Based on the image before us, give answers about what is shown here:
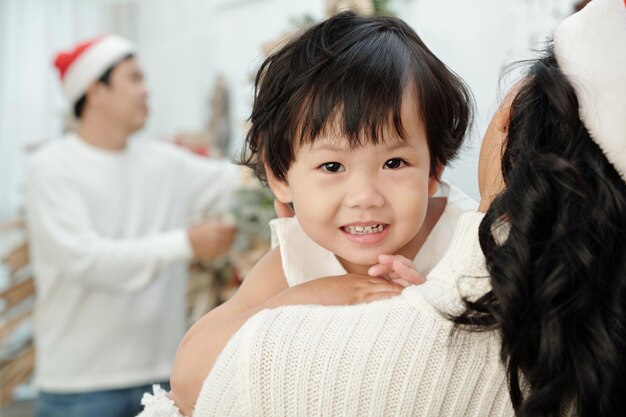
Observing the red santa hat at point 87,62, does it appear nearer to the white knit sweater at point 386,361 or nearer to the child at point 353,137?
the child at point 353,137

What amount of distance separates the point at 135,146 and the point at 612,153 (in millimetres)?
2257

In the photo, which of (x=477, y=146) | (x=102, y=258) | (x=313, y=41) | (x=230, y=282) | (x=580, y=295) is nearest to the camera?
(x=580, y=295)

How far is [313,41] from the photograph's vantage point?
3.54 ft

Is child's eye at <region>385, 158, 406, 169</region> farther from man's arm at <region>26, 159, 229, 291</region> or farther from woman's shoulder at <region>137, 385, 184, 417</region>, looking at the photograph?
man's arm at <region>26, 159, 229, 291</region>

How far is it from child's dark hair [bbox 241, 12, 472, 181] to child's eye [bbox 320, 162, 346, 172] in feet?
0.13

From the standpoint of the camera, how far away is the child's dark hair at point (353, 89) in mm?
1021

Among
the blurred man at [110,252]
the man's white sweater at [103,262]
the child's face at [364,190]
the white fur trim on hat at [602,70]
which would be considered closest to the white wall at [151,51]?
the blurred man at [110,252]

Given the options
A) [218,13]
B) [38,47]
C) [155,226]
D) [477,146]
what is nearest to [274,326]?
[477,146]

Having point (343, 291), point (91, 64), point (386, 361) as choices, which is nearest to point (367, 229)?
point (343, 291)

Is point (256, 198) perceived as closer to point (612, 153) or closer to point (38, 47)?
point (612, 153)

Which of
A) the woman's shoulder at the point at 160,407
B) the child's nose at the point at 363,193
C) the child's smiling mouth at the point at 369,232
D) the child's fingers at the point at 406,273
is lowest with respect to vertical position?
the woman's shoulder at the point at 160,407

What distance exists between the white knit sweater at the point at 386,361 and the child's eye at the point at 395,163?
21 centimetres

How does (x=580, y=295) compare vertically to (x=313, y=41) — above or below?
below

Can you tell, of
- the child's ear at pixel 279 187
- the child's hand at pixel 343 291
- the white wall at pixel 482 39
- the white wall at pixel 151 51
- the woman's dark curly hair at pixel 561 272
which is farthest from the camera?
the white wall at pixel 151 51
